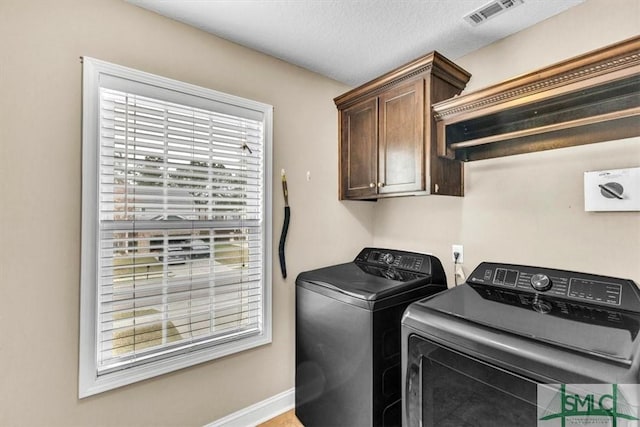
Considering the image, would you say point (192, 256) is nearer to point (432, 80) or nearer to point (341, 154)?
point (341, 154)

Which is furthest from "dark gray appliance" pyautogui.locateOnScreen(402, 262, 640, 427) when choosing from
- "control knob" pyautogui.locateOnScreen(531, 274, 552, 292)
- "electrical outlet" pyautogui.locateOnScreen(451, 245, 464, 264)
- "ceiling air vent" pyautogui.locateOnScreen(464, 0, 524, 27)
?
"ceiling air vent" pyautogui.locateOnScreen(464, 0, 524, 27)

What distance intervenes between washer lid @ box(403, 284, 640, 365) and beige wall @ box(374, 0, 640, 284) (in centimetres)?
29

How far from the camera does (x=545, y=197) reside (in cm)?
158

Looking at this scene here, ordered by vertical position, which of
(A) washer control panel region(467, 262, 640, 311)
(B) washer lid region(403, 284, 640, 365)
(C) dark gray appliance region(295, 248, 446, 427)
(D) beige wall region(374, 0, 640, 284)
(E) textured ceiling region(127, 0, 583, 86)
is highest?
(E) textured ceiling region(127, 0, 583, 86)

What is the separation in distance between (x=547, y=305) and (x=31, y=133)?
2.39 metres

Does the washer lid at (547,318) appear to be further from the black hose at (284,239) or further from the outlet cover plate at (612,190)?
the black hose at (284,239)

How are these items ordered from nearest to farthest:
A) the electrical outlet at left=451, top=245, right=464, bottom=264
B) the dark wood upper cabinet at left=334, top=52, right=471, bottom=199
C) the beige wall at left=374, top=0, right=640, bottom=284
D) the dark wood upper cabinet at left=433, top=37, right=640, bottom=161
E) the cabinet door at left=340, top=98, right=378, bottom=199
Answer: the dark wood upper cabinet at left=433, top=37, right=640, bottom=161 < the beige wall at left=374, top=0, right=640, bottom=284 < the dark wood upper cabinet at left=334, top=52, right=471, bottom=199 < the electrical outlet at left=451, top=245, right=464, bottom=264 < the cabinet door at left=340, top=98, right=378, bottom=199

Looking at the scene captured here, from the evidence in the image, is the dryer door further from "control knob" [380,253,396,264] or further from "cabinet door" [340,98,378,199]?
"cabinet door" [340,98,378,199]

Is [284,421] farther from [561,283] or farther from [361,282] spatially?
[561,283]

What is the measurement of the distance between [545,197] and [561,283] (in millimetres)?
454

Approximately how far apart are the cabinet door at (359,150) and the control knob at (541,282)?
3.32 ft

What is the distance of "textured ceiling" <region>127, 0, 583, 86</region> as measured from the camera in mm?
1501

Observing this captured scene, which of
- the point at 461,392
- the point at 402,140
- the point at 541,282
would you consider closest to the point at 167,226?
the point at 402,140

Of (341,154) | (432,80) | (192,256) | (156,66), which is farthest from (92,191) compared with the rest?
(432,80)
